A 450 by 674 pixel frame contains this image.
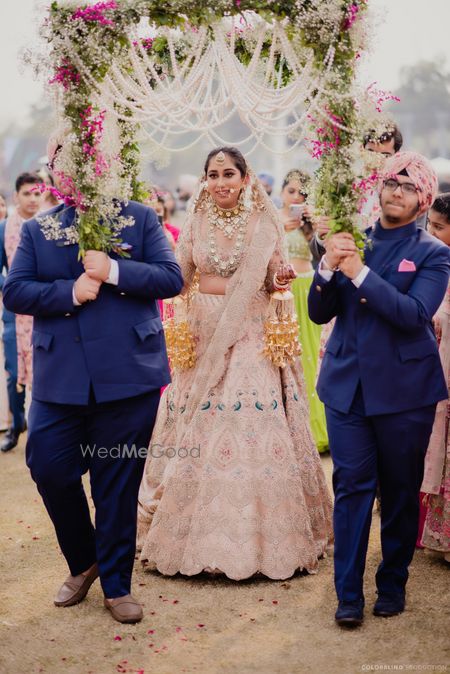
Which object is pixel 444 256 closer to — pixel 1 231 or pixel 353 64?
pixel 353 64

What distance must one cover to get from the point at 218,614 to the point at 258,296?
5.91ft

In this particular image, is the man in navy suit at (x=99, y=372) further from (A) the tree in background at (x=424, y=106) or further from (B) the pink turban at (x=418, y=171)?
(A) the tree in background at (x=424, y=106)

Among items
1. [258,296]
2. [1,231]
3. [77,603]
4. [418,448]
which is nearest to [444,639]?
[418,448]

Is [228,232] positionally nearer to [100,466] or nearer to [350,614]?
[100,466]

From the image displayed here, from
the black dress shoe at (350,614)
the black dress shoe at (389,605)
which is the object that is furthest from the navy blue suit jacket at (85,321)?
the black dress shoe at (389,605)

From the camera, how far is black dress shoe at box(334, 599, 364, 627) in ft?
13.2

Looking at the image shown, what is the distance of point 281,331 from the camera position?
499cm

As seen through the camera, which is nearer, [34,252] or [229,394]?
[34,252]

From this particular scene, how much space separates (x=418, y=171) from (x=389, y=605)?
2.04 m

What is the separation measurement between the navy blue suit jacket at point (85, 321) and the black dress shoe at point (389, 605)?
4.83 feet

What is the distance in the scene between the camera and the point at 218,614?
14.0ft

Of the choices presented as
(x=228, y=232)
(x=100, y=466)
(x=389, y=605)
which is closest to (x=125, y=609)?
(x=100, y=466)

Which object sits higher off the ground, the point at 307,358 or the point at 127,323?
the point at 127,323

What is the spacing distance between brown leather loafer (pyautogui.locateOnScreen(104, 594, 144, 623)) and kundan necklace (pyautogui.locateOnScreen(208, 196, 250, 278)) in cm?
190
